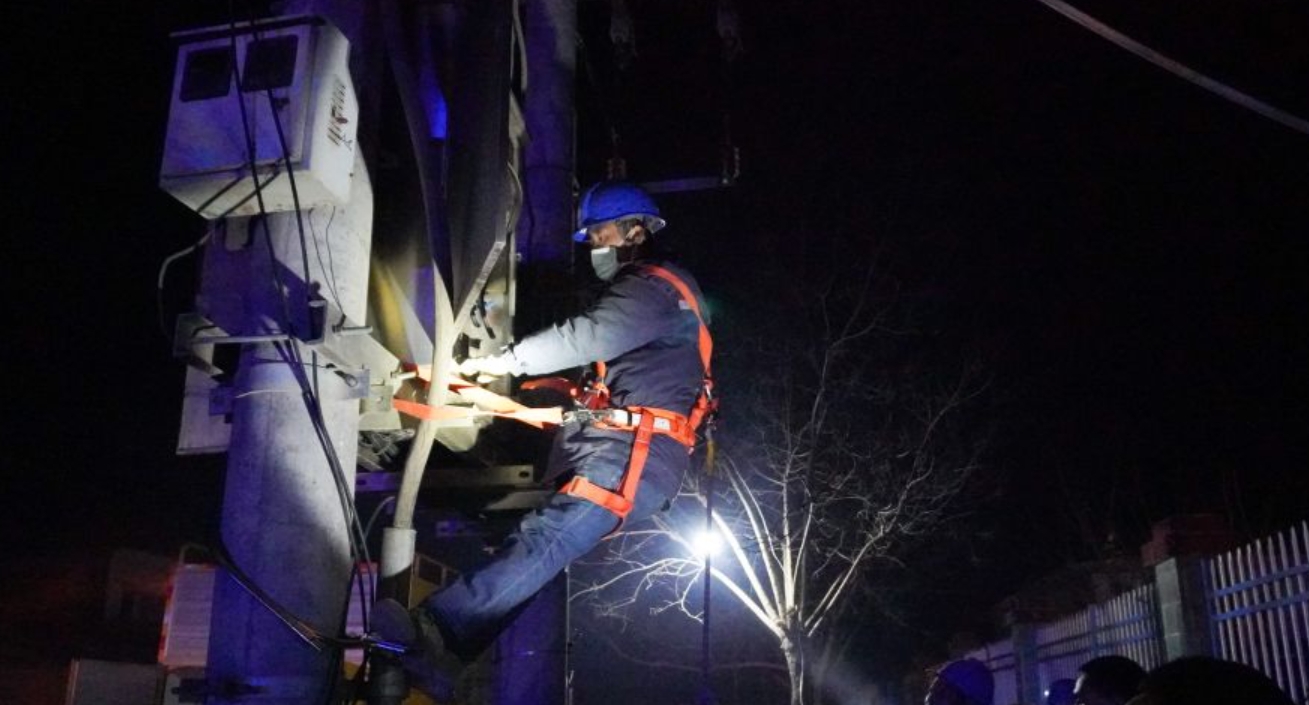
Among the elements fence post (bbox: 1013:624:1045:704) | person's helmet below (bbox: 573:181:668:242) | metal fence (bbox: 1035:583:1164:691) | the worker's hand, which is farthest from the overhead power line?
fence post (bbox: 1013:624:1045:704)

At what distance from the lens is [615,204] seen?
5.52m

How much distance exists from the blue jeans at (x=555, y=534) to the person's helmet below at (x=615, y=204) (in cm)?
132

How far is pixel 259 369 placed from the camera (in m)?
3.65

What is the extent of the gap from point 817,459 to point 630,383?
688 inches

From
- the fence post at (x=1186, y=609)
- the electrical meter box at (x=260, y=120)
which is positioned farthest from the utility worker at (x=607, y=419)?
the fence post at (x=1186, y=609)

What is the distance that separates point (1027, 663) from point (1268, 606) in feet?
20.1

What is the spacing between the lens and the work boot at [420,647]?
11.6 feet

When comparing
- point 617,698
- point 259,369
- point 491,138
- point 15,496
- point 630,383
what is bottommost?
point 617,698

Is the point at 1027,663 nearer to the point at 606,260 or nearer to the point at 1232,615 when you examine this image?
the point at 1232,615

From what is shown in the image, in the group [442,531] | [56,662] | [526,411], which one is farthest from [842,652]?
[526,411]

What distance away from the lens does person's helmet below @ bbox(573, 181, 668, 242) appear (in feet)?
18.1

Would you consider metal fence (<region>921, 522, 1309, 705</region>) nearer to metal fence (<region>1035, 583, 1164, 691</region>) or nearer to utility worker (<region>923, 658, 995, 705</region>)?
metal fence (<region>1035, 583, 1164, 691</region>)

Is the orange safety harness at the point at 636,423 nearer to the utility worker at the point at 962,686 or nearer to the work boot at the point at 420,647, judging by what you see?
the work boot at the point at 420,647

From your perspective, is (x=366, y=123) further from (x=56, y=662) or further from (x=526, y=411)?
(x=56, y=662)
